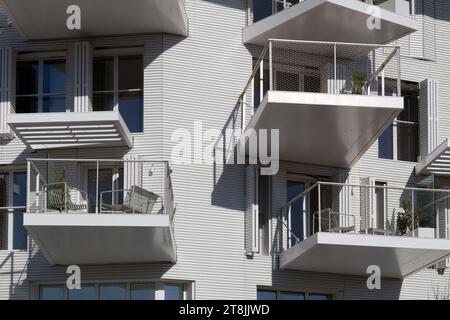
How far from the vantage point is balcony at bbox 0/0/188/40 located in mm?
29219

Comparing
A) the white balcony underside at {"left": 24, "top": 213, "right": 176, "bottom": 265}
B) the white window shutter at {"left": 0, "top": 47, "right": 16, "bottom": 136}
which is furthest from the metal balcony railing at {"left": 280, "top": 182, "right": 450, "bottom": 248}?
the white window shutter at {"left": 0, "top": 47, "right": 16, "bottom": 136}

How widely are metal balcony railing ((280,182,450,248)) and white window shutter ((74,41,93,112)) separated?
4174 mm

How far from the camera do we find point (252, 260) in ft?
96.7

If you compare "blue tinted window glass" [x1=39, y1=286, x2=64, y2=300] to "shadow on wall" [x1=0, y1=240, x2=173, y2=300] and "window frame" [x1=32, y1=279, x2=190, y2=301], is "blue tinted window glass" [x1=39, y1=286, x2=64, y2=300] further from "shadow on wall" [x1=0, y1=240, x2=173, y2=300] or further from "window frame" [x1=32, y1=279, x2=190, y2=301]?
"shadow on wall" [x1=0, y1=240, x2=173, y2=300]

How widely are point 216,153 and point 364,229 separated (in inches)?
119

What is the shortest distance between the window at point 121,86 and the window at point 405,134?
4828 mm

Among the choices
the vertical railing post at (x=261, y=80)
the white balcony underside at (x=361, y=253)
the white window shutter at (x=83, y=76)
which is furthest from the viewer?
the white window shutter at (x=83, y=76)

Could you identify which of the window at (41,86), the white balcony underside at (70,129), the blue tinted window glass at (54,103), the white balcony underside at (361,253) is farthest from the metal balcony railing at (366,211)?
the window at (41,86)

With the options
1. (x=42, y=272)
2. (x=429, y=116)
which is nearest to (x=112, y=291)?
(x=42, y=272)

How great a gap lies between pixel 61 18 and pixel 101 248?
14.5 feet

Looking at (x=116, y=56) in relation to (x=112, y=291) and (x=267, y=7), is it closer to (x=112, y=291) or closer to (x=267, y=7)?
(x=267, y=7)

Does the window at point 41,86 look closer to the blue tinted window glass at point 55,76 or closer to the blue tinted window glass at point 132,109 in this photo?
the blue tinted window glass at point 55,76

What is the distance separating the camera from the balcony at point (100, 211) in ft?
90.0

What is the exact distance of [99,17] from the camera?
2964cm
